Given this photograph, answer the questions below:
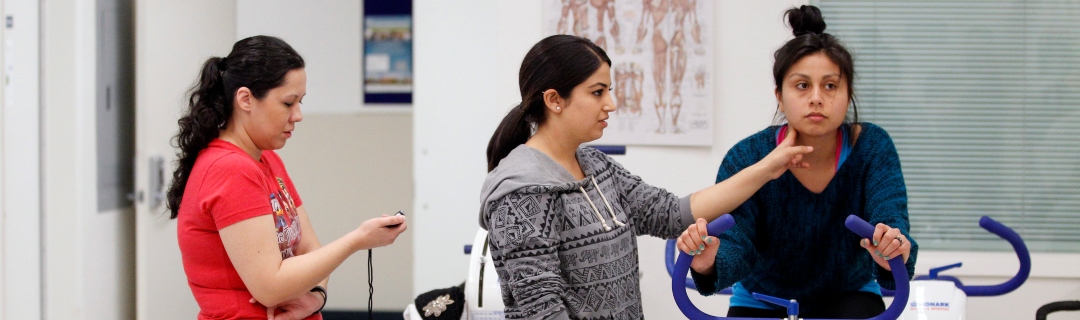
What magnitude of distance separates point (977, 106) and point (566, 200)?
234 centimetres

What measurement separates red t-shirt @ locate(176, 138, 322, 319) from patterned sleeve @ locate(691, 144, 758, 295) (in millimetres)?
866

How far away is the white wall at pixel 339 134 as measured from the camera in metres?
4.40

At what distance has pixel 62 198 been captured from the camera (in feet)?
9.78

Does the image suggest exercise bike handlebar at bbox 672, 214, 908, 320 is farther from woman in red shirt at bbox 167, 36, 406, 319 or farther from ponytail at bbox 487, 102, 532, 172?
woman in red shirt at bbox 167, 36, 406, 319

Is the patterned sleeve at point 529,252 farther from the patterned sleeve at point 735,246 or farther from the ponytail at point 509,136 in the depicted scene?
the patterned sleeve at point 735,246

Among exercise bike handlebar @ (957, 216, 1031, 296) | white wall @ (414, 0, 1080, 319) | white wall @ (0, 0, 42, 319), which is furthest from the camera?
white wall @ (414, 0, 1080, 319)

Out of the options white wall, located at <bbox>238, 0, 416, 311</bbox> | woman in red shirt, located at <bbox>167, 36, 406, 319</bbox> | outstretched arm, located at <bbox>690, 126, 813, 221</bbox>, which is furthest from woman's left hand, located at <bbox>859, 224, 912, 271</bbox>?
white wall, located at <bbox>238, 0, 416, 311</bbox>

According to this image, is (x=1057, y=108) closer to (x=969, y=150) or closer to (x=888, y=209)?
(x=969, y=150)

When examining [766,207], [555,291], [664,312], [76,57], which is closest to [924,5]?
[664,312]

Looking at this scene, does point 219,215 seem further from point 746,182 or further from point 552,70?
point 746,182

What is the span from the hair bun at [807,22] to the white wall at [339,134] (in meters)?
2.85

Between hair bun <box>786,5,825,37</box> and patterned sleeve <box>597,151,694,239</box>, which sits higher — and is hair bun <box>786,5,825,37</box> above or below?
above

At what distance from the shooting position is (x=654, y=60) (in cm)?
322

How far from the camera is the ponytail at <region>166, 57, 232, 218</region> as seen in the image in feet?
5.58
